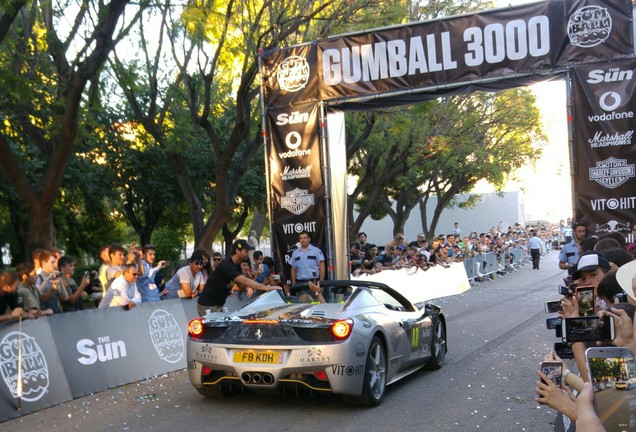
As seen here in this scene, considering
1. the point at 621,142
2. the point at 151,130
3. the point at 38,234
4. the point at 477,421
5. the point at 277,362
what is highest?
the point at 151,130

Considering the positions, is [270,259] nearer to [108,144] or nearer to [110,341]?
[110,341]

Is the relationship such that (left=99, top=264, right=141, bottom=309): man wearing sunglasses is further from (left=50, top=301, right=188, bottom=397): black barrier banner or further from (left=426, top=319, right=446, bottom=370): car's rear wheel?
(left=426, top=319, right=446, bottom=370): car's rear wheel

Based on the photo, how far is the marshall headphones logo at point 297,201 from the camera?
15742 millimetres

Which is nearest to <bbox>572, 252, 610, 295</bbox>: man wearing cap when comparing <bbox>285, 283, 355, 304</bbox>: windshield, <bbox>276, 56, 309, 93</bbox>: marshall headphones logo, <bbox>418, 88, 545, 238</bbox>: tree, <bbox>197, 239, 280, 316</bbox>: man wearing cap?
<bbox>285, 283, 355, 304</bbox>: windshield

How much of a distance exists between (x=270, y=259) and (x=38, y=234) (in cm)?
460

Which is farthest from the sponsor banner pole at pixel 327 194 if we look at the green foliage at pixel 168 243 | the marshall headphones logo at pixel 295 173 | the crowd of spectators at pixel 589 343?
the green foliage at pixel 168 243

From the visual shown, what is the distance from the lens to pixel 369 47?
1488cm

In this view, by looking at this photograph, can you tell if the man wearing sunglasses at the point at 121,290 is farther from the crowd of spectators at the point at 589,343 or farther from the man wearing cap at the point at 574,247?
the man wearing cap at the point at 574,247

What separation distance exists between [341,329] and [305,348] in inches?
16.0

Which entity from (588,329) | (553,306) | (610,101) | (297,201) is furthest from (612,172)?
(588,329)

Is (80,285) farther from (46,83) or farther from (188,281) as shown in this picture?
(46,83)

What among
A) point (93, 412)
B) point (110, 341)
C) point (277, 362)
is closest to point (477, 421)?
point (277, 362)

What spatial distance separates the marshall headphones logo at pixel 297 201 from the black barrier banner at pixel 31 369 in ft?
25.6

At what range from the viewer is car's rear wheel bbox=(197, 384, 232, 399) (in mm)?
8125
